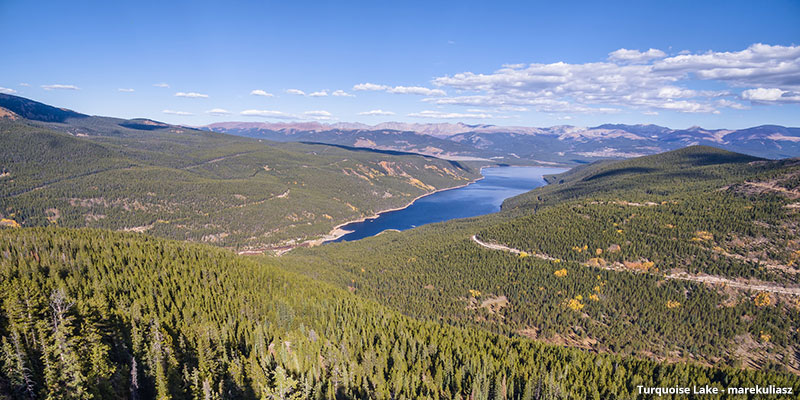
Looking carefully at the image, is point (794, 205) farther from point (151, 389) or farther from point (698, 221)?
point (151, 389)

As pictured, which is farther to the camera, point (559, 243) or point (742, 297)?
point (559, 243)

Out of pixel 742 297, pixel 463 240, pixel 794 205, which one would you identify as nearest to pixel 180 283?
pixel 463 240

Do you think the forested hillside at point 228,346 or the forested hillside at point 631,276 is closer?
the forested hillside at point 228,346

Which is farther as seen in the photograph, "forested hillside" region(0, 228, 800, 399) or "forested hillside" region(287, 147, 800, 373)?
"forested hillside" region(287, 147, 800, 373)
